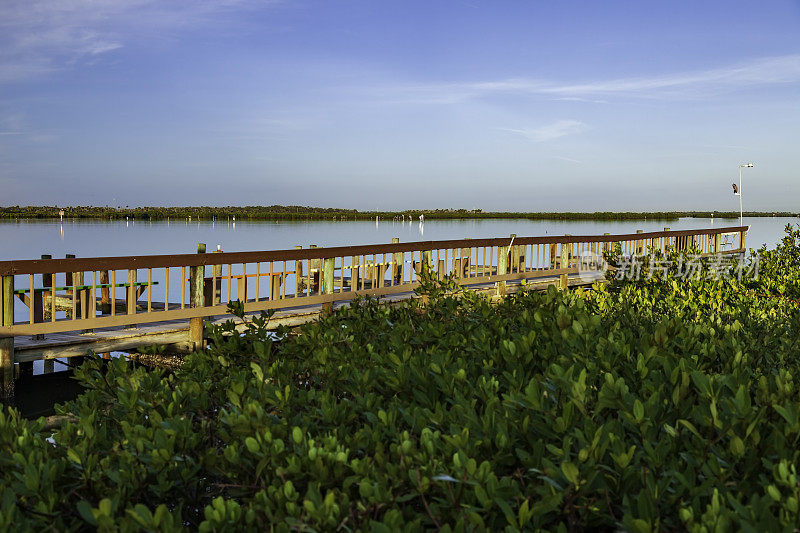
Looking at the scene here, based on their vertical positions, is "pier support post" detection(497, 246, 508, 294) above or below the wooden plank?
below

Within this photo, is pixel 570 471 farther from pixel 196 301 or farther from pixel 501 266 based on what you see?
pixel 501 266

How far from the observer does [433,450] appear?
2.02 metres

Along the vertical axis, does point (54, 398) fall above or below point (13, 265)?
below

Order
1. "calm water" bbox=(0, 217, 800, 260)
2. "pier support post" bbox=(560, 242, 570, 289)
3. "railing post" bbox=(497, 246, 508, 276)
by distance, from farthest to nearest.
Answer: "calm water" bbox=(0, 217, 800, 260), "pier support post" bbox=(560, 242, 570, 289), "railing post" bbox=(497, 246, 508, 276)

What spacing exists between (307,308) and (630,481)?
430 inches

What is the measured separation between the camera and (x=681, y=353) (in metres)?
3.59

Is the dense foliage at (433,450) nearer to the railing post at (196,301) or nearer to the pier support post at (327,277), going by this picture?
the railing post at (196,301)

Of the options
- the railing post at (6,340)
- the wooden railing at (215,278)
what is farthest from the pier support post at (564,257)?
the railing post at (6,340)

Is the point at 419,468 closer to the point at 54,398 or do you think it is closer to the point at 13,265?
the point at 13,265

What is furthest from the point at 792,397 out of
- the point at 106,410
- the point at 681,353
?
the point at 106,410

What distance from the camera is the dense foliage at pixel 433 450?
5.96 ft

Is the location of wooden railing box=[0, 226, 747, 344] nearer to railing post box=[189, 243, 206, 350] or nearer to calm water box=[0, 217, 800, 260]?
railing post box=[189, 243, 206, 350]

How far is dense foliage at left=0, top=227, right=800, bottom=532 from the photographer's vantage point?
5.96 ft

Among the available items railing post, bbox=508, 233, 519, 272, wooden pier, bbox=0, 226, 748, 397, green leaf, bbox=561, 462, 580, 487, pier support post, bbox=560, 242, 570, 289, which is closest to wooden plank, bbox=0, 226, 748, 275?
wooden pier, bbox=0, 226, 748, 397
